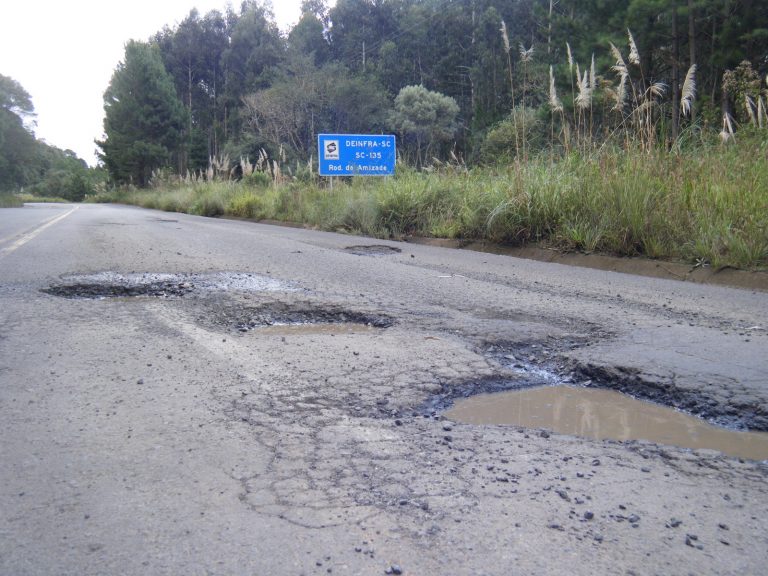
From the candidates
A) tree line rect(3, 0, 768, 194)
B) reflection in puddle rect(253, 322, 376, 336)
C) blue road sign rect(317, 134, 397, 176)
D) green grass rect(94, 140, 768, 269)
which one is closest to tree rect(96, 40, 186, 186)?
tree line rect(3, 0, 768, 194)

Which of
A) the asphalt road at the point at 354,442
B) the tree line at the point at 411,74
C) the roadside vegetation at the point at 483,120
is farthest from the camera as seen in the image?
the tree line at the point at 411,74

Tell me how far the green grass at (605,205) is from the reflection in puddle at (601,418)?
4241mm

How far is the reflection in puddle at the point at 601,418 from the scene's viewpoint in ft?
8.38

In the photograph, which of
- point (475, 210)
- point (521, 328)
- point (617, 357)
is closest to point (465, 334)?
point (521, 328)

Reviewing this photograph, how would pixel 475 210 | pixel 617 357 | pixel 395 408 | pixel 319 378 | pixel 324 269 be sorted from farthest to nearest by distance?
1. pixel 475 210
2. pixel 324 269
3. pixel 617 357
4. pixel 319 378
5. pixel 395 408

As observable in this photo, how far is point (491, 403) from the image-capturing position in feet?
9.62

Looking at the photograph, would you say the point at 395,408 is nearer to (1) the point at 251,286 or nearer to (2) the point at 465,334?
(2) the point at 465,334

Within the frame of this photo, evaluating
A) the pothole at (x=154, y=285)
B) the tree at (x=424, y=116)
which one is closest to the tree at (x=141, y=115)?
the tree at (x=424, y=116)

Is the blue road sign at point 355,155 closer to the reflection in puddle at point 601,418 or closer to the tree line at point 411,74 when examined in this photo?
the tree line at point 411,74

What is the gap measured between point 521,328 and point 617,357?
795 mm

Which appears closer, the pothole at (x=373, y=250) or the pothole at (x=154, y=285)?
the pothole at (x=154, y=285)

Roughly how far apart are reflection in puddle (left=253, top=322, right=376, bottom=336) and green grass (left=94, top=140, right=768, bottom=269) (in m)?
4.13

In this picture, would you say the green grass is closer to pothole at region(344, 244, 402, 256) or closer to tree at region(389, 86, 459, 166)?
pothole at region(344, 244, 402, 256)

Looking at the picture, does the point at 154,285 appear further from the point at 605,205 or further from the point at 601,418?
the point at 605,205
